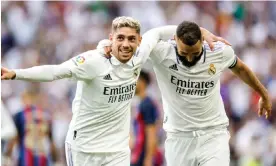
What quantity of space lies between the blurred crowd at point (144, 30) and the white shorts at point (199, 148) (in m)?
5.43

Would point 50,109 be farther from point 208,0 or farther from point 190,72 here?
point 190,72

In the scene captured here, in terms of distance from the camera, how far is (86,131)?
9.90 metres

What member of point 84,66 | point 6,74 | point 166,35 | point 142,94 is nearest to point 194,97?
point 166,35

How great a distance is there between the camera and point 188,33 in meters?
9.98

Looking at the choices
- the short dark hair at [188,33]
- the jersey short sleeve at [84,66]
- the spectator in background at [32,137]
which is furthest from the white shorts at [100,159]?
the spectator in background at [32,137]

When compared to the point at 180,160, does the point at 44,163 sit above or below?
below

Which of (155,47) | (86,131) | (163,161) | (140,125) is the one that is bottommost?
(163,161)

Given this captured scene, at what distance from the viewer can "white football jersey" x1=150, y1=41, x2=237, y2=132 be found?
10336mm

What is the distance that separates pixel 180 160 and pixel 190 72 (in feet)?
3.12

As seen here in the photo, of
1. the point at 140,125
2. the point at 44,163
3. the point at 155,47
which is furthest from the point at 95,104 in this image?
the point at 44,163

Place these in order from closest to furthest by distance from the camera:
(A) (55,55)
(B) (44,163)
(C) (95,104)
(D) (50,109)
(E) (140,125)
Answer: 1. (C) (95,104)
2. (E) (140,125)
3. (B) (44,163)
4. (D) (50,109)
5. (A) (55,55)

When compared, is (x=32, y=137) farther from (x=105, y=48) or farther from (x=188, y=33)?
(x=188, y=33)

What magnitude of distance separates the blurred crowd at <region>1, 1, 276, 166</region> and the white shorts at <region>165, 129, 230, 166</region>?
5.43 meters

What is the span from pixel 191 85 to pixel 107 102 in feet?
3.36
